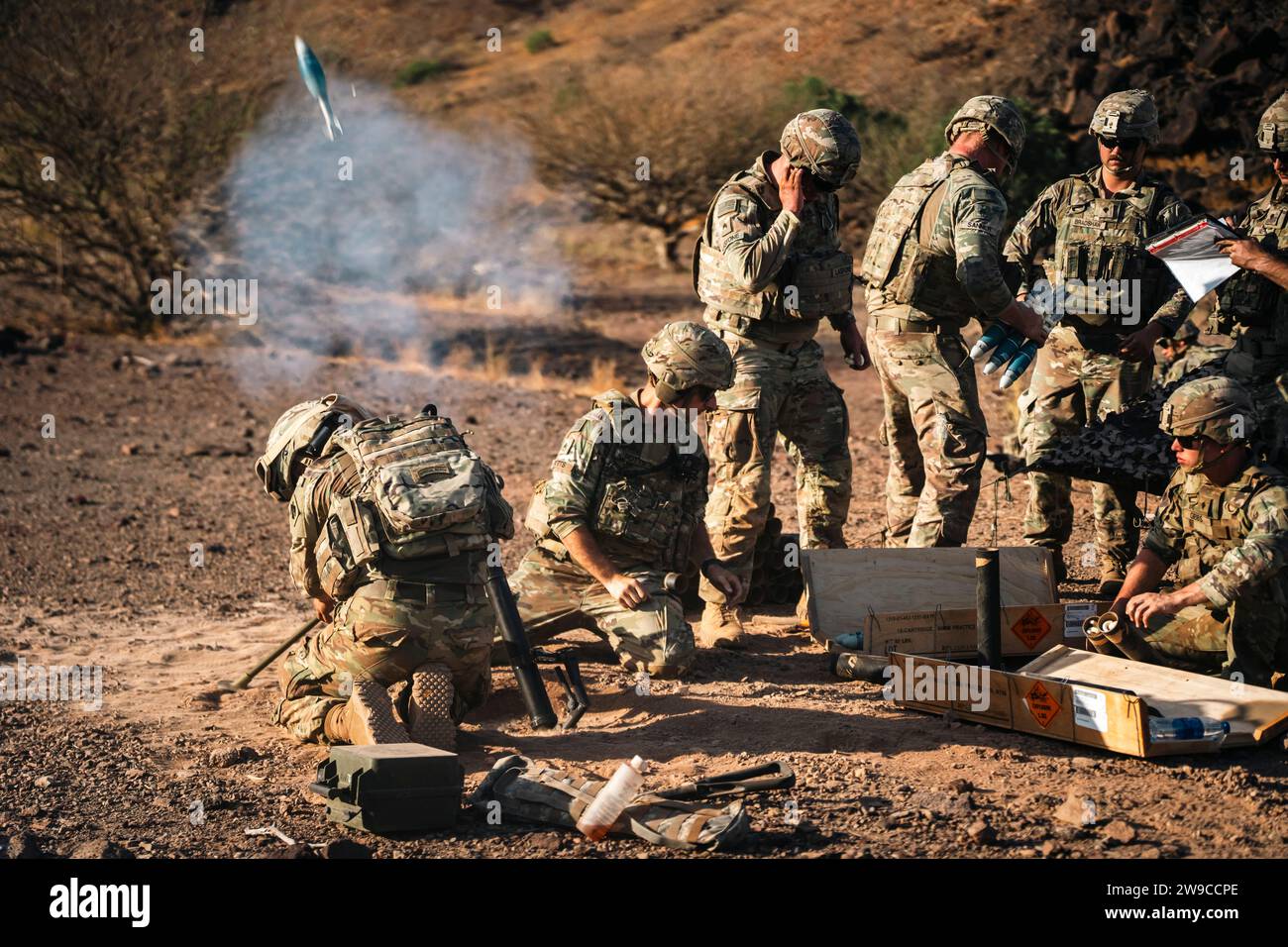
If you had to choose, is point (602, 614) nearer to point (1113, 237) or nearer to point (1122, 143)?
point (1113, 237)

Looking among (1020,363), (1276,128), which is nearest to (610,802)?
(1020,363)

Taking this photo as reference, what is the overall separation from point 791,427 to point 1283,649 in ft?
7.71

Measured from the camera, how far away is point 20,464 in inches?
449

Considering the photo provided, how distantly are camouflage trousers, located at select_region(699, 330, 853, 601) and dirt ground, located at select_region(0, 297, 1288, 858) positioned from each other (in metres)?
0.54

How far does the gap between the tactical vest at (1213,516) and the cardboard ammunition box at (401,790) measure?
3074 mm

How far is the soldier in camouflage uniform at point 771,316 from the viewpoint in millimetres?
6727

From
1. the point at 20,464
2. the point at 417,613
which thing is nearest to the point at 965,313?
the point at 417,613

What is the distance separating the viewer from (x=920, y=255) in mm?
6828

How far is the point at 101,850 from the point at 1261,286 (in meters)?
5.50

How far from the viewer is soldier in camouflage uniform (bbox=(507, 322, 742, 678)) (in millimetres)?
6223

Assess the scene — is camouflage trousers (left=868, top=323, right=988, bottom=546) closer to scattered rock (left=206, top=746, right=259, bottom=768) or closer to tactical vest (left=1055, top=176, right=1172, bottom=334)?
tactical vest (left=1055, top=176, right=1172, bottom=334)

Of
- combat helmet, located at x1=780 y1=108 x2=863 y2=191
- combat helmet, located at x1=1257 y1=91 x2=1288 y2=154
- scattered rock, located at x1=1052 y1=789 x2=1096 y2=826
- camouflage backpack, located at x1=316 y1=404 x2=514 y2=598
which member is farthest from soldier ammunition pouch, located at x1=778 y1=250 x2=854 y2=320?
scattered rock, located at x1=1052 y1=789 x2=1096 y2=826

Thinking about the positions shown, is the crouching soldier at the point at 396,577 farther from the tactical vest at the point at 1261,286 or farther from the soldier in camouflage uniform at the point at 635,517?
the tactical vest at the point at 1261,286

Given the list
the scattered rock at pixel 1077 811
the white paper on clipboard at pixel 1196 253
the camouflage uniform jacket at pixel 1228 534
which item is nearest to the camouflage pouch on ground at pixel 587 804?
the scattered rock at pixel 1077 811
